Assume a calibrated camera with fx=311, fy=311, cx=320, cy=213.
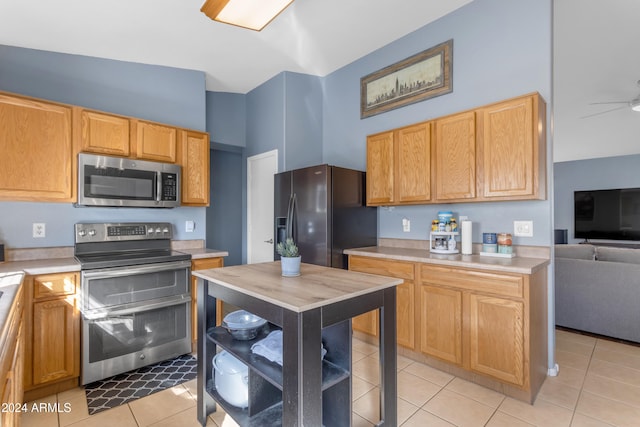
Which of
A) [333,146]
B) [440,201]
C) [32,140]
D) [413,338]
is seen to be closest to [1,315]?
[32,140]

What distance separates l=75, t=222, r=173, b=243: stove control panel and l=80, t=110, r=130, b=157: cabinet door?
0.64 meters

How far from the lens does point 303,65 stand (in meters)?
3.76

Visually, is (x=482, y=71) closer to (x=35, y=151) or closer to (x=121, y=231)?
(x=121, y=231)

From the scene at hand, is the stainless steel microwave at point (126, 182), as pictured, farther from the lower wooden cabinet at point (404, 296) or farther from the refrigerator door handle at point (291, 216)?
the lower wooden cabinet at point (404, 296)

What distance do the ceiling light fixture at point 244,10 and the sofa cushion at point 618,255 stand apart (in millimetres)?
3776

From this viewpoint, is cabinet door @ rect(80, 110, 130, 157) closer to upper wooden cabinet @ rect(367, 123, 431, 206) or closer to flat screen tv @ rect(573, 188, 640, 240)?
upper wooden cabinet @ rect(367, 123, 431, 206)

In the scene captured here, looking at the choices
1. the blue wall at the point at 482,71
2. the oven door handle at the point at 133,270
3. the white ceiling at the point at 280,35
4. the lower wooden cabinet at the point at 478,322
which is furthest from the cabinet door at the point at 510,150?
the oven door handle at the point at 133,270

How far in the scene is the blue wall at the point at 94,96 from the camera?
2482mm

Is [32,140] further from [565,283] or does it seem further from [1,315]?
[565,283]

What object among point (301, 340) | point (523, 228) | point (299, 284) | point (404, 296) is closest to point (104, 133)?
point (299, 284)

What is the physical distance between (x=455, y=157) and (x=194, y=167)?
2.46 m

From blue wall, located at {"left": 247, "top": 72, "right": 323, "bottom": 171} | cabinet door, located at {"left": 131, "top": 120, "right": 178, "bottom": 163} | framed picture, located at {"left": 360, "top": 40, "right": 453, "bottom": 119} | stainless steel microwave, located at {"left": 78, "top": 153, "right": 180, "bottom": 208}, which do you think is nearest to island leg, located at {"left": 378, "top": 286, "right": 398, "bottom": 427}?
stainless steel microwave, located at {"left": 78, "top": 153, "right": 180, "bottom": 208}

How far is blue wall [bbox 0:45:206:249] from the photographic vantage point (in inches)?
97.7

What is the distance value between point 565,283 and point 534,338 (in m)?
1.62
